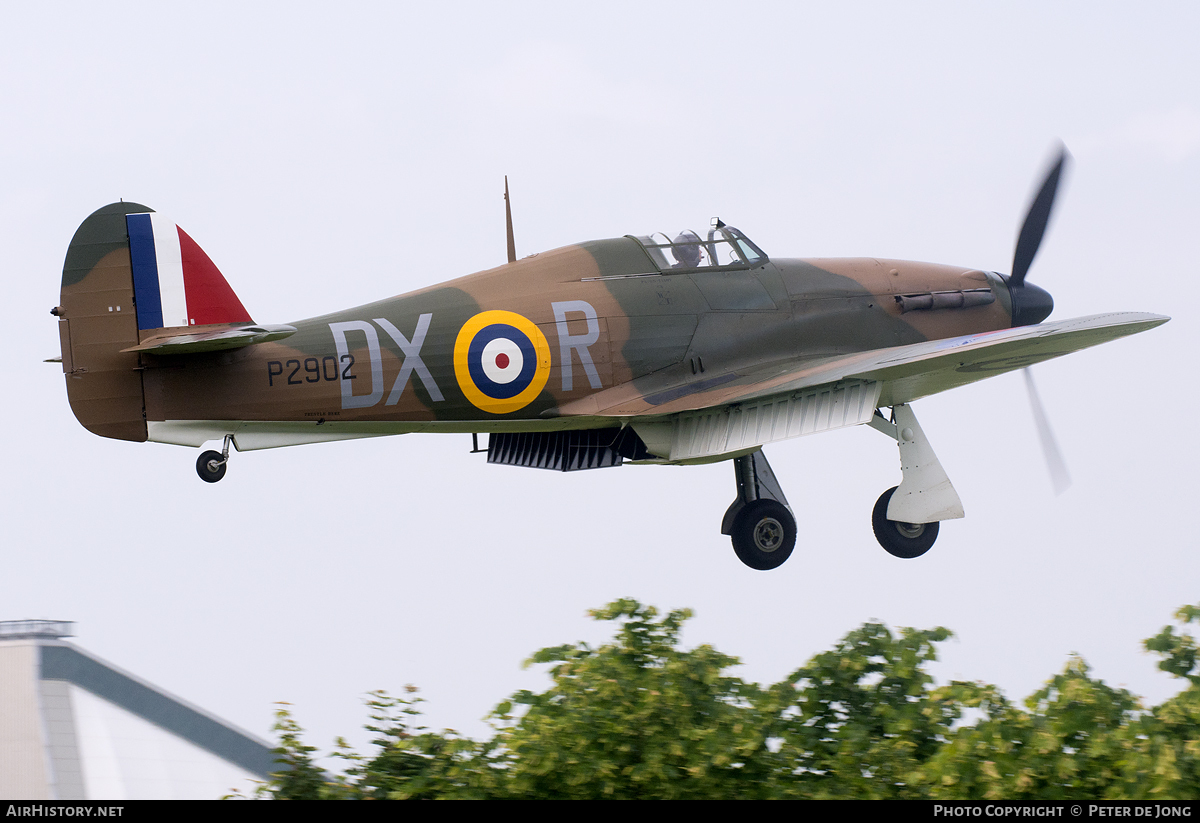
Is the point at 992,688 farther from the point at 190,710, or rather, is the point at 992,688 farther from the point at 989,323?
the point at 190,710

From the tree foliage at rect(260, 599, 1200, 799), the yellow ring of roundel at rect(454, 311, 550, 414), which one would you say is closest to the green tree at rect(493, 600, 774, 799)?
the tree foliage at rect(260, 599, 1200, 799)

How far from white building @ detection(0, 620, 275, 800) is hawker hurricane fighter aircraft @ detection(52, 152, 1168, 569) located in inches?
263

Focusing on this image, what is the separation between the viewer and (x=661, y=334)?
12.3 m

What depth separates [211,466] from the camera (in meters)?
10.8

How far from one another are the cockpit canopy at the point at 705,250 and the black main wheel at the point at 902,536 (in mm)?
2726

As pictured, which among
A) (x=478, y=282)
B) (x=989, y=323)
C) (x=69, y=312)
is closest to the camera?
(x=69, y=312)

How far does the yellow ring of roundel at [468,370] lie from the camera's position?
37.9ft

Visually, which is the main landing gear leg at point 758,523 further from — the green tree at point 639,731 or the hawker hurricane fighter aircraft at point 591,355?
the green tree at point 639,731

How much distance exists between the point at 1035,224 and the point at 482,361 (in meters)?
6.64

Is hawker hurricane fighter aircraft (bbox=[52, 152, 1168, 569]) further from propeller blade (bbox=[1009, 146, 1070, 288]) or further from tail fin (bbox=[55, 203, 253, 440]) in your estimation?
propeller blade (bbox=[1009, 146, 1070, 288])

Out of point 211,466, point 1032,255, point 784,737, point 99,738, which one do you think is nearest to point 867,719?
point 784,737

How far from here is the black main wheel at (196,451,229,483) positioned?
10.8 metres

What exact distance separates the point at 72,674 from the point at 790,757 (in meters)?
12.6
